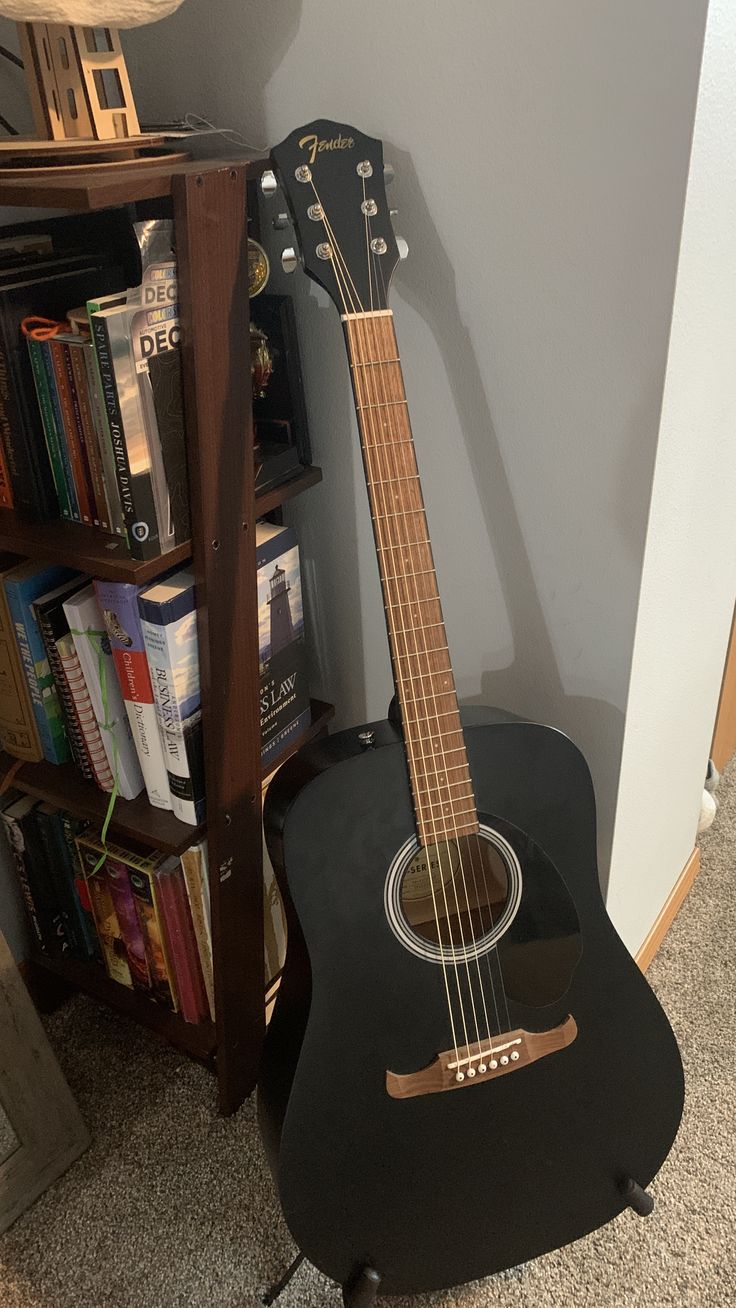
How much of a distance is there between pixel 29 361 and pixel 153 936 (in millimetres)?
776

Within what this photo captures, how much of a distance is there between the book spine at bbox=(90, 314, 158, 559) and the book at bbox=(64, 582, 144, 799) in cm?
17

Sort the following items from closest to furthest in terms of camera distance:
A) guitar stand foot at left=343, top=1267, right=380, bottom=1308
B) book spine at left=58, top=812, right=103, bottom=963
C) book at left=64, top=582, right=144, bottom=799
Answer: guitar stand foot at left=343, top=1267, right=380, bottom=1308 → book at left=64, top=582, right=144, bottom=799 → book spine at left=58, top=812, right=103, bottom=963

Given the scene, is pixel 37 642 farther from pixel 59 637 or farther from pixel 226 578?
pixel 226 578

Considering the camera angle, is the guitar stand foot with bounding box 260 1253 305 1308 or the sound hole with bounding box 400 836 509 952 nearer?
the sound hole with bounding box 400 836 509 952

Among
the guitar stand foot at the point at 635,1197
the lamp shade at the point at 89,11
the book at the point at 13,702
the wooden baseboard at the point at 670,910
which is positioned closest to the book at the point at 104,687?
the book at the point at 13,702

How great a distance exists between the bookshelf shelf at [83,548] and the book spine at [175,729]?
7 centimetres

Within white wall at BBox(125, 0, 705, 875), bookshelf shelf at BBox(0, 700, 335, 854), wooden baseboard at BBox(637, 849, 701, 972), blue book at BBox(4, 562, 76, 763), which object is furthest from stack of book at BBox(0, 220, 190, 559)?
wooden baseboard at BBox(637, 849, 701, 972)

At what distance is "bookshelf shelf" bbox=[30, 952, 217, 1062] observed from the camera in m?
1.35

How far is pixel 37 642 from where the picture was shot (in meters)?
1.21

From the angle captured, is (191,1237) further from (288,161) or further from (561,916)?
(288,161)

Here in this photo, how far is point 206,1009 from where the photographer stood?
139cm

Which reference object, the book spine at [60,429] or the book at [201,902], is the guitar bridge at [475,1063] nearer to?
the book at [201,902]

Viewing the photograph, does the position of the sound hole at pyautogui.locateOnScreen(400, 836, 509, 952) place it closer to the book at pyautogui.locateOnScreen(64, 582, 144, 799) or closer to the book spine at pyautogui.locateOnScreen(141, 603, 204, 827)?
the book spine at pyautogui.locateOnScreen(141, 603, 204, 827)

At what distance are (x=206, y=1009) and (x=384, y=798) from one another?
57cm
